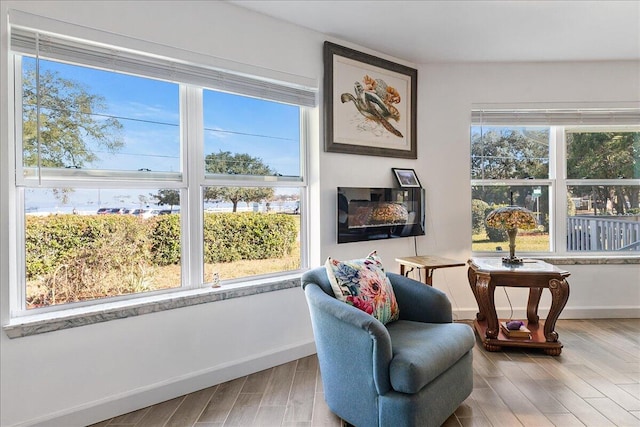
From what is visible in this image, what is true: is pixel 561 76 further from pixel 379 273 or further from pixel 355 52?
pixel 379 273

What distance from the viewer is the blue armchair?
1753mm

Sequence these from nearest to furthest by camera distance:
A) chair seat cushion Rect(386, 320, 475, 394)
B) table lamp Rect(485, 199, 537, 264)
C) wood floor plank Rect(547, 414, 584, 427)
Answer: chair seat cushion Rect(386, 320, 475, 394), wood floor plank Rect(547, 414, 584, 427), table lamp Rect(485, 199, 537, 264)

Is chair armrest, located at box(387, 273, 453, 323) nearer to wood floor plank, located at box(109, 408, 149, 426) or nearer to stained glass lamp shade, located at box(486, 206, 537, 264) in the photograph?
stained glass lamp shade, located at box(486, 206, 537, 264)

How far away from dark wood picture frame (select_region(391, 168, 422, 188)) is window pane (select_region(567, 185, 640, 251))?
164 cm

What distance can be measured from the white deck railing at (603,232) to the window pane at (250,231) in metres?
2.91

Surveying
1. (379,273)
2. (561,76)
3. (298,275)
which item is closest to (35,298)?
(298,275)

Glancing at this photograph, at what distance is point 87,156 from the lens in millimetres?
2184

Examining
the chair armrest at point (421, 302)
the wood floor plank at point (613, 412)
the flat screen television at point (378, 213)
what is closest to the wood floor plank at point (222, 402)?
the chair armrest at point (421, 302)

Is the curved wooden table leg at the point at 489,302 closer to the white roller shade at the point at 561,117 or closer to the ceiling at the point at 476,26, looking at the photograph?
the white roller shade at the point at 561,117

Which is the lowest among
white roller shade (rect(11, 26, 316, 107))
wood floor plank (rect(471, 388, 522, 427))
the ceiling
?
wood floor plank (rect(471, 388, 522, 427))

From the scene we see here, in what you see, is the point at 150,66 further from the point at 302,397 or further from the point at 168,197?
the point at 302,397

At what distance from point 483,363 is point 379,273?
1.18 meters

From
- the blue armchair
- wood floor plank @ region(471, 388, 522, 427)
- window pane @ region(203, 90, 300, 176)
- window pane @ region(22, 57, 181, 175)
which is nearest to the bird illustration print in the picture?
window pane @ region(203, 90, 300, 176)

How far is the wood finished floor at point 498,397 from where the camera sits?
2.09 m
